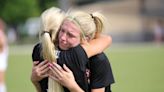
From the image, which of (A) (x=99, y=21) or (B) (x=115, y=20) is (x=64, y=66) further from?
(B) (x=115, y=20)

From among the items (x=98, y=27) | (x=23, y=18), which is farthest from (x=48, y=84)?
(x=23, y=18)

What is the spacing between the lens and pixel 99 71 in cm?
512

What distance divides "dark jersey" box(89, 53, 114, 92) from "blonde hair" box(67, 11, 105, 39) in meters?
0.18

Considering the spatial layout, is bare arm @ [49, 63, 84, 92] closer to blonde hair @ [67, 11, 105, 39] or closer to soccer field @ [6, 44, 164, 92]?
blonde hair @ [67, 11, 105, 39]

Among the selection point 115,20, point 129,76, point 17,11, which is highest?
point 17,11

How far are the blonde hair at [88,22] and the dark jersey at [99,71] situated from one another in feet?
0.60

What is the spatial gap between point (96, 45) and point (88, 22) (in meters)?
0.22

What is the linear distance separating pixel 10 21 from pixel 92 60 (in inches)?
2378

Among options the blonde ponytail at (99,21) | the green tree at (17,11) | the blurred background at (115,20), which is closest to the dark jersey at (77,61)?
the blonde ponytail at (99,21)

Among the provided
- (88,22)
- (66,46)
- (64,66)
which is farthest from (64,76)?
(88,22)

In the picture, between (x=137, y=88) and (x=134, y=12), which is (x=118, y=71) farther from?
(x=134, y=12)

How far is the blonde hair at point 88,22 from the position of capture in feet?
16.8

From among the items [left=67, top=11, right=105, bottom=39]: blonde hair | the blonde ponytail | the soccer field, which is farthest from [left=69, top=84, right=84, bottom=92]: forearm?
the soccer field

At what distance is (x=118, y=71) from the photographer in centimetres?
2234
